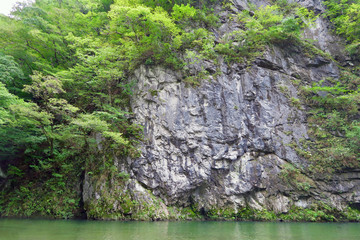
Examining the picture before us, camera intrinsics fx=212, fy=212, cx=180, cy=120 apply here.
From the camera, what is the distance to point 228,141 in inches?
447

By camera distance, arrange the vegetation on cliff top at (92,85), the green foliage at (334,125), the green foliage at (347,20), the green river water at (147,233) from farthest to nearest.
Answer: the green foliage at (347,20) < the green foliage at (334,125) < the vegetation on cliff top at (92,85) < the green river water at (147,233)


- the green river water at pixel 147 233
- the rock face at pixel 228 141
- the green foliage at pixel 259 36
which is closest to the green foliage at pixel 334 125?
the rock face at pixel 228 141

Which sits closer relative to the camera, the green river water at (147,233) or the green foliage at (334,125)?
the green river water at (147,233)

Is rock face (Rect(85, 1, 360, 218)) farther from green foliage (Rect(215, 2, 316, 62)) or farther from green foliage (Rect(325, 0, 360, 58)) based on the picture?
green foliage (Rect(325, 0, 360, 58))

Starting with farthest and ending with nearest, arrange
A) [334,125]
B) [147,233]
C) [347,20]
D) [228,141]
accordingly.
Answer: [347,20] < [334,125] < [228,141] < [147,233]

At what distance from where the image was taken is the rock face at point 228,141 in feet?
34.1

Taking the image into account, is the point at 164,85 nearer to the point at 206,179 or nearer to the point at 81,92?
the point at 81,92

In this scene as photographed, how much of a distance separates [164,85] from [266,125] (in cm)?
621

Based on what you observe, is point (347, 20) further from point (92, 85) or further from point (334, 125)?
point (92, 85)

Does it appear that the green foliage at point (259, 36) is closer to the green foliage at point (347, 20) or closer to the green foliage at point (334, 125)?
the green foliage at point (347, 20)

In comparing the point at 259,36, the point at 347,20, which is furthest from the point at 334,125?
the point at 347,20

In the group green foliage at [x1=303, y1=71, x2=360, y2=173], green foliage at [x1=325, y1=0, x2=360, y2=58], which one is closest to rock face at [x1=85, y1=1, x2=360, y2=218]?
green foliage at [x1=303, y1=71, x2=360, y2=173]

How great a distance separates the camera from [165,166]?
34.8 ft

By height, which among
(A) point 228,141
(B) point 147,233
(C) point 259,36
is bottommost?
(B) point 147,233
